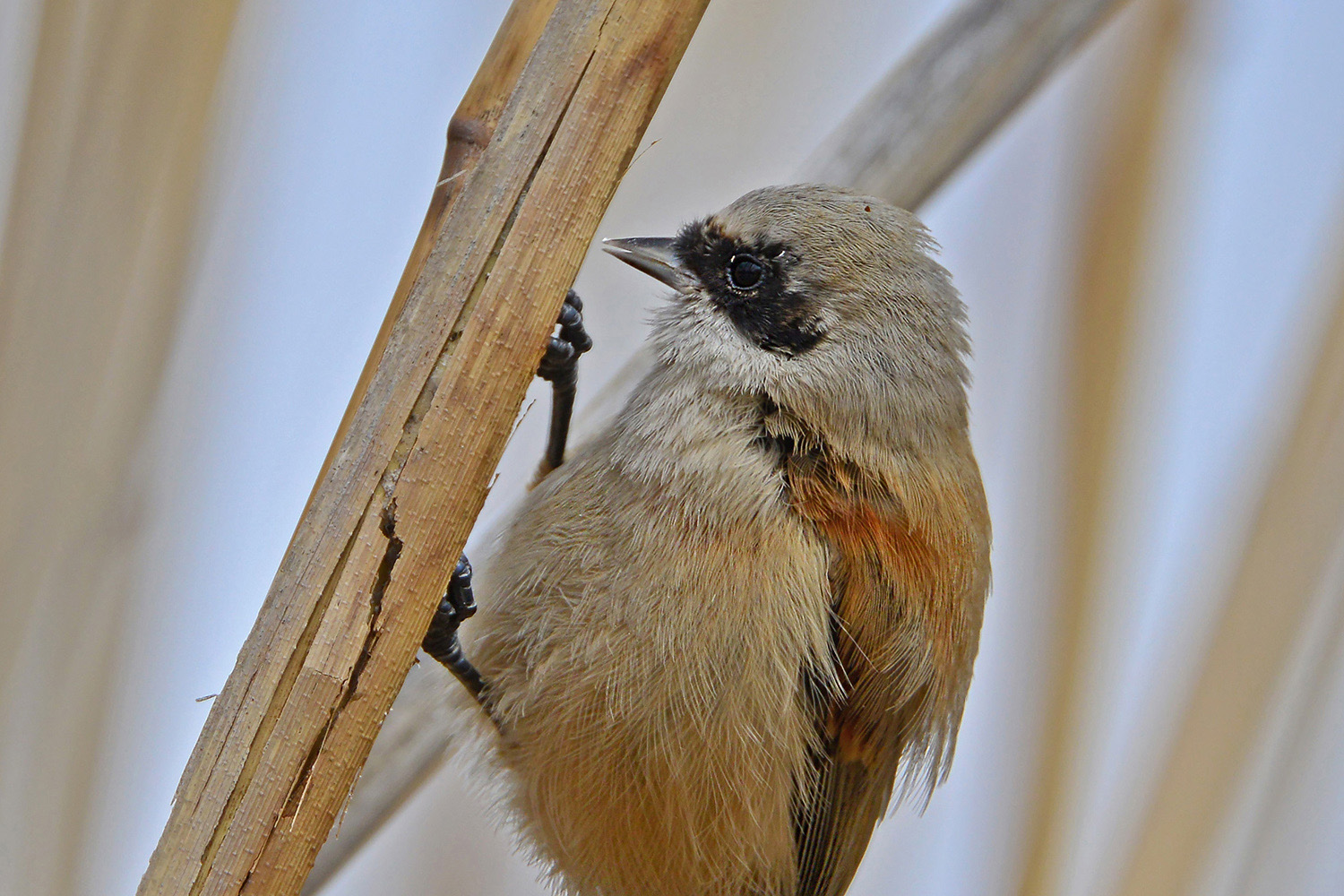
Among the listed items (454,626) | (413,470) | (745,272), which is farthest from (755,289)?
(413,470)

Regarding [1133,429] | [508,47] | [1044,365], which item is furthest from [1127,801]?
[508,47]

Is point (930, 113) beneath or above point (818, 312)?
above

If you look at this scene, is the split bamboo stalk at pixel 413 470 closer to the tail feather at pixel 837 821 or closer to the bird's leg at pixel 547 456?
the bird's leg at pixel 547 456

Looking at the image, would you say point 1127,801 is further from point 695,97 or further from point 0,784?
point 0,784

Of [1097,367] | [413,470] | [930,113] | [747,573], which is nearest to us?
[413,470]

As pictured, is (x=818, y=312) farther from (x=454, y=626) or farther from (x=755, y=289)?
(x=454, y=626)

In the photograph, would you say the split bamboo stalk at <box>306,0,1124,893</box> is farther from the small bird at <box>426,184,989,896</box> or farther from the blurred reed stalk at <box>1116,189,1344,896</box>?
the blurred reed stalk at <box>1116,189,1344,896</box>
